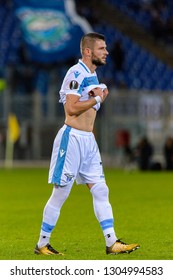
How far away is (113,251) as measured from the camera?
11312mm

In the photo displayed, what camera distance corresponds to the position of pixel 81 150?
37.2ft

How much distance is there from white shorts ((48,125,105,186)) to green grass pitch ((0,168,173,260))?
844 mm

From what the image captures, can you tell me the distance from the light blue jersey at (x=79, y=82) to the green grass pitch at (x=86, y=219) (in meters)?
1.74

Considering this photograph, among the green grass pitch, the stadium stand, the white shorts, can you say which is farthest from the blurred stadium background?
the white shorts

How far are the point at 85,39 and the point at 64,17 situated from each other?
26363mm

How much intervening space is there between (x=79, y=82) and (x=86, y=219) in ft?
19.6

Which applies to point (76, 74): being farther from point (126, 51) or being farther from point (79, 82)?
point (126, 51)

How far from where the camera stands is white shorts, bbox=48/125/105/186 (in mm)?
11234

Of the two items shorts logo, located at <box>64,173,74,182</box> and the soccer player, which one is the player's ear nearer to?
the soccer player

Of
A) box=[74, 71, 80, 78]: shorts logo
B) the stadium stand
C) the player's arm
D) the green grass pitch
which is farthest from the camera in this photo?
the stadium stand

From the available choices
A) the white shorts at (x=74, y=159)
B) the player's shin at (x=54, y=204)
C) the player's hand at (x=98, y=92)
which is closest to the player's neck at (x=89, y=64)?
the player's hand at (x=98, y=92)

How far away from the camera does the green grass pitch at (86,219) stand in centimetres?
1184
